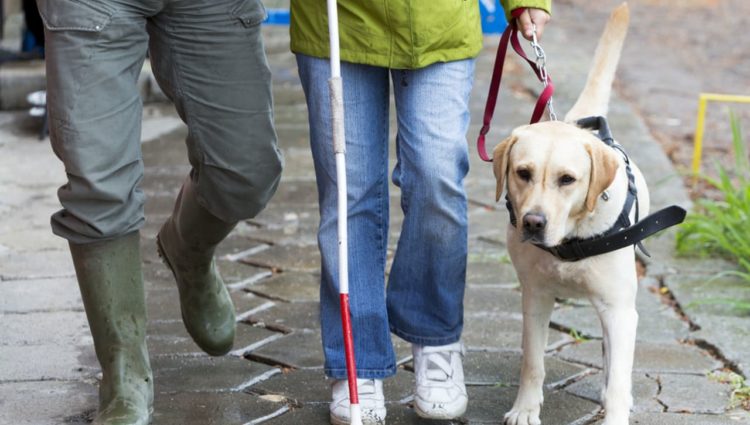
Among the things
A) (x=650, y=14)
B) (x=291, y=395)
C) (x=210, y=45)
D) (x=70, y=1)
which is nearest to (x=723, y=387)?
(x=291, y=395)

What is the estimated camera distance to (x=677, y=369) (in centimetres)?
389

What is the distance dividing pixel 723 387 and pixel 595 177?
106 cm

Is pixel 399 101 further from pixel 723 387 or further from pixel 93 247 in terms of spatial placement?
pixel 723 387

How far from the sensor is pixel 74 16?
297cm

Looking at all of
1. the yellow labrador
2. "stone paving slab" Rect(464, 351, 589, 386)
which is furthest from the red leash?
"stone paving slab" Rect(464, 351, 589, 386)

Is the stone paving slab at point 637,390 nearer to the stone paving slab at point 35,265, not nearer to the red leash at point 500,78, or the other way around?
the red leash at point 500,78

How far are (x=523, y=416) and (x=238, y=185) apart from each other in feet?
3.34

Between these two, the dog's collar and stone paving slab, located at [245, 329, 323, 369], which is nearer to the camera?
the dog's collar

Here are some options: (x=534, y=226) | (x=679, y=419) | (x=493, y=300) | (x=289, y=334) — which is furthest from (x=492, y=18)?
(x=534, y=226)

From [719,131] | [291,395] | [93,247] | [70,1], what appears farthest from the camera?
[719,131]

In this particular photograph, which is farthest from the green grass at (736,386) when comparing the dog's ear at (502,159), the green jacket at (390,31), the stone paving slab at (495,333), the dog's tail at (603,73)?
the green jacket at (390,31)

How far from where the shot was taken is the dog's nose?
3035 mm

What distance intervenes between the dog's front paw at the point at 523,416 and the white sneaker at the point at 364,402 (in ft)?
1.17

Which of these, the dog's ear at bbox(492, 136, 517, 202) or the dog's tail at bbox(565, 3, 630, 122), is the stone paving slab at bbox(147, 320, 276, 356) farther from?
the dog's tail at bbox(565, 3, 630, 122)
